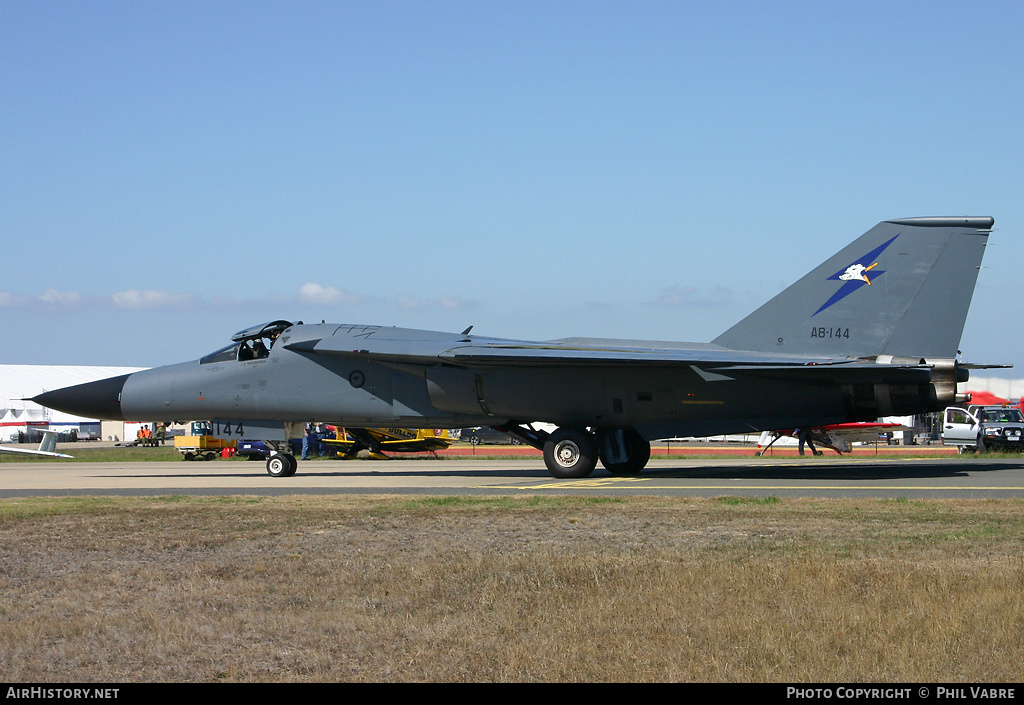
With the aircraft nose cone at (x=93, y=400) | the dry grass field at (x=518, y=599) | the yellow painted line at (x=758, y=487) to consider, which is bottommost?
the yellow painted line at (x=758, y=487)

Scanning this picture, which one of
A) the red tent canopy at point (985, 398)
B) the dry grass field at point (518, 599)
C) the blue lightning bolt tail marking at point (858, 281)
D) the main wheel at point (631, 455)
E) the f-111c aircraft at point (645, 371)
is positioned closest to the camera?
the dry grass field at point (518, 599)

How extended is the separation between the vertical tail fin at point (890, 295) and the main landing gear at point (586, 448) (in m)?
3.25

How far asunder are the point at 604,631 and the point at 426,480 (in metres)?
13.1

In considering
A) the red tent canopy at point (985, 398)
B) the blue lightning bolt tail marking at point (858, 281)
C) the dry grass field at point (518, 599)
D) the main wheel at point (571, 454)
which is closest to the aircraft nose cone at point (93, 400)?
the main wheel at point (571, 454)

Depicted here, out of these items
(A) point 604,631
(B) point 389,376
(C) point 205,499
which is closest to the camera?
(A) point 604,631

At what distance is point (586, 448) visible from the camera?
17.8 meters

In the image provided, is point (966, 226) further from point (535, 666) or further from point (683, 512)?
point (535, 666)

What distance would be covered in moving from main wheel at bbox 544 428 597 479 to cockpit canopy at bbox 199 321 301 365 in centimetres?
611

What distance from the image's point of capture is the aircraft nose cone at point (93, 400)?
20.3 meters

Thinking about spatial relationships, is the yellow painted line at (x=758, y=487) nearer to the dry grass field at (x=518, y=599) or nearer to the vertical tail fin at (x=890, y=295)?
the vertical tail fin at (x=890, y=295)

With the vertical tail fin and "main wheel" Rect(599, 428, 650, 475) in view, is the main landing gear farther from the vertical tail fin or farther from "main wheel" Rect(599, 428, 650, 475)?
the vertical tail fin

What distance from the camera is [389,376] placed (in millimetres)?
18484
